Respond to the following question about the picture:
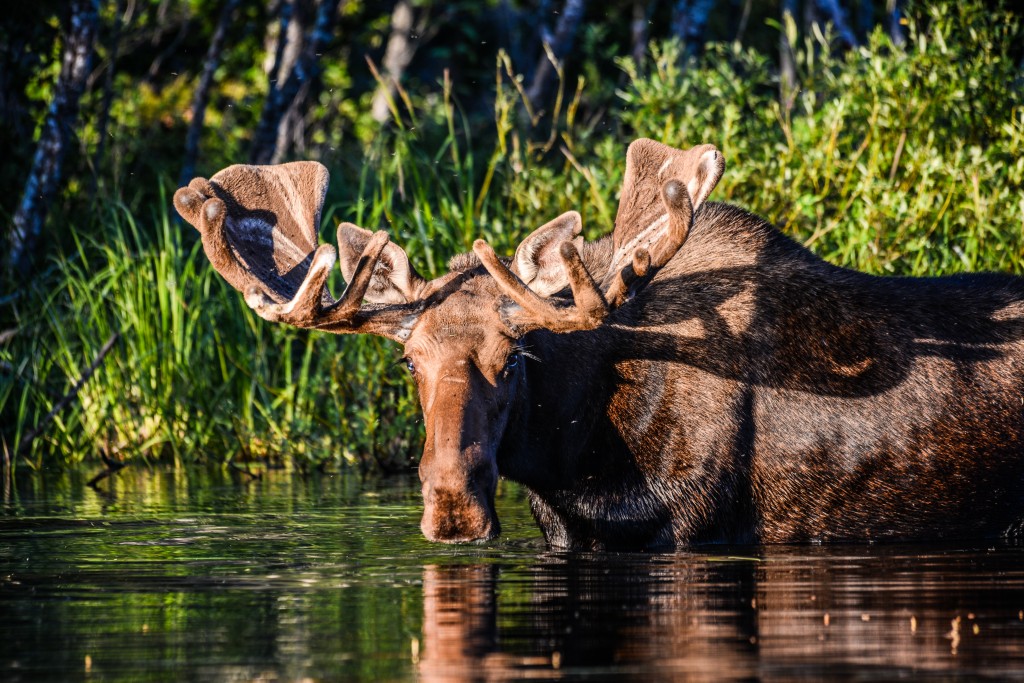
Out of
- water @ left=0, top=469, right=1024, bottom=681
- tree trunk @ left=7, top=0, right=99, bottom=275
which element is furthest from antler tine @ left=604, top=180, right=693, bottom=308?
tree trunk @ left=7, top=0, right=99, bottom=275

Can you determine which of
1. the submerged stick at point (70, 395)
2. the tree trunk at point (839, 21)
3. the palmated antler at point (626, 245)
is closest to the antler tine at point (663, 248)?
the palmated antler at point (626, 245)

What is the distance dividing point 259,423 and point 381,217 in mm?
1628

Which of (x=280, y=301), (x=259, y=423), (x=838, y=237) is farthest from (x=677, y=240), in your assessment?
(x=259, y=423)

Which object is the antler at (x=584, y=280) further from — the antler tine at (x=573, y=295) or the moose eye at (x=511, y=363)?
the moose eye at (x=511, y=363)

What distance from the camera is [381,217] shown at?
11.4m

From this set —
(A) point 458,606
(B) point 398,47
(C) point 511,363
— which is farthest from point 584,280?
(B) point 398,47

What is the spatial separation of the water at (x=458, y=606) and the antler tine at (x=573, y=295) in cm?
92

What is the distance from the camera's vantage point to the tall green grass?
1002 centimetres

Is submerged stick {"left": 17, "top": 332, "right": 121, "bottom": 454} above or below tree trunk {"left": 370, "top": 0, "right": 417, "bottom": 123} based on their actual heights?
below

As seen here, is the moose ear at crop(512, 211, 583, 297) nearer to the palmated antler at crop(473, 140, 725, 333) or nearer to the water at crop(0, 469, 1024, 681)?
the palmated antler at crop(473, 140, 725, 333)

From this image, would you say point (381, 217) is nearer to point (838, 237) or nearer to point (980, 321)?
point (838, 237)

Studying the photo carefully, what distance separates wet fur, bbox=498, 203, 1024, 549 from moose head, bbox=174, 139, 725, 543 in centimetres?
23

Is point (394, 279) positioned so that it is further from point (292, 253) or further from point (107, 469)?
point (107, 469)

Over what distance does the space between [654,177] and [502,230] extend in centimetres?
289
